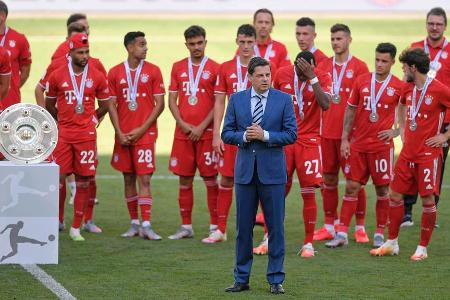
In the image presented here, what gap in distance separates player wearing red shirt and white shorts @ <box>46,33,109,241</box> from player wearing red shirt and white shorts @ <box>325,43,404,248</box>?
8.45ft

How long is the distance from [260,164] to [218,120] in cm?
257

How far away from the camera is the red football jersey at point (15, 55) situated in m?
13.4

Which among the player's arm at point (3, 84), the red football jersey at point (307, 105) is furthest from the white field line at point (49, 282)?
the red football jersey at point (307, 105)

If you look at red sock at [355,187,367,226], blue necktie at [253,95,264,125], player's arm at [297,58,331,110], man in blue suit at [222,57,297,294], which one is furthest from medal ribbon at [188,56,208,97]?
blue necktie at [253,95,264,125]

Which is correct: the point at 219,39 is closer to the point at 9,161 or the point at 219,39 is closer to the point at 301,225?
the point at 301,225

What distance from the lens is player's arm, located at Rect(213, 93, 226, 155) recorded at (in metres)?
11.7

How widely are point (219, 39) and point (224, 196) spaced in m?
19.3

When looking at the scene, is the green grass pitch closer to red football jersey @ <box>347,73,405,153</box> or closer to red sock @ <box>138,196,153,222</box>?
red sock @ <box>138,196,153,222</box>

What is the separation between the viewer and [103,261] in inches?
418

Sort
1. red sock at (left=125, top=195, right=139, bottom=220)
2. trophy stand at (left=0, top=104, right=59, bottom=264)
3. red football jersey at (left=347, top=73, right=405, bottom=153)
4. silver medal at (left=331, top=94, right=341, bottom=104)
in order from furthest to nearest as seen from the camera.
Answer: red sock at (left=125, top=195, right=139, bottom=220)
silver medal at (left=331, top=94, right=341, bottom=104)
red football jersey at (left=347, top=73, right=405, bottom=153)
trophy stand at (left=0, top=104, right=59, bottom=264)

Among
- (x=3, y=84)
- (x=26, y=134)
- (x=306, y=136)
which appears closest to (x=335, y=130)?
(x=306, y=136)

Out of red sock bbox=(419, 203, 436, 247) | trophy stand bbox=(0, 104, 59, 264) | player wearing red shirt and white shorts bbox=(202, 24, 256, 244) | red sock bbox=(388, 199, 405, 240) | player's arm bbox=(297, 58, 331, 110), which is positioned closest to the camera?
trophy stand bbox=(0, 104, 59, 264)

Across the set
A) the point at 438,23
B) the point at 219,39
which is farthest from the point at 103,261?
the point at 219,39

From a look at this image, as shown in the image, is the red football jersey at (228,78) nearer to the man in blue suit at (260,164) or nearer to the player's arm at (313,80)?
the player's arm at (313,80)
